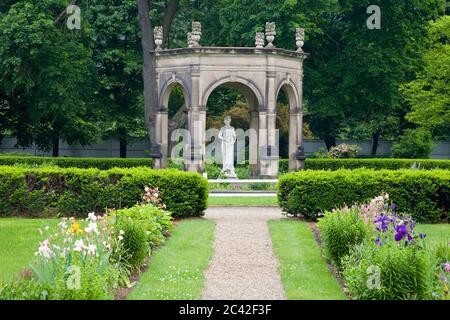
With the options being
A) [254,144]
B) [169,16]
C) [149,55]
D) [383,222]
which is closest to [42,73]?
[149,55]

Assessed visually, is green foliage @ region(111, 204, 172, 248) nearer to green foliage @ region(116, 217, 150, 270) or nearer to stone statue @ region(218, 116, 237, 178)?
green foliage @ region(116, 217, 150, 270)

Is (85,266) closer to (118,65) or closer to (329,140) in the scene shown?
(118,65)

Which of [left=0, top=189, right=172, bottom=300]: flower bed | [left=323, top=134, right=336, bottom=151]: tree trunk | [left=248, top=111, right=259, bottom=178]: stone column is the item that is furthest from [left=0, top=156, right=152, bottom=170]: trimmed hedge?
[left=0, top=189, right=172, bottom=300]: flower bed

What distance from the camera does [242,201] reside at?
2377 cm

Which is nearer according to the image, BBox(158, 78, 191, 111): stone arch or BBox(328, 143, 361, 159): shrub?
BBox(158, 78, 191, 111): stone arch

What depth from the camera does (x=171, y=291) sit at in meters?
11.2

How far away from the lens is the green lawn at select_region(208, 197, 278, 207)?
23094mm

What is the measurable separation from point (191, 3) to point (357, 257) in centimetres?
3263

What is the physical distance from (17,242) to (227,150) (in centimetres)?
1518

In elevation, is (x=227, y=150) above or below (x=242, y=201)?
above

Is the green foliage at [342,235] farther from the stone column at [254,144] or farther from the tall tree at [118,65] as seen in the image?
the tall tree at [118,65]

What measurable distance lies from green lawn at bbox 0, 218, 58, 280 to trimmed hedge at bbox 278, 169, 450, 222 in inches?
223

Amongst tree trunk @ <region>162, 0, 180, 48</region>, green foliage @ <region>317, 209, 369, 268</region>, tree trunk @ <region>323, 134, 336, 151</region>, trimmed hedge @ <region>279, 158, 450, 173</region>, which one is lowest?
green foliage @ <region>317, 209, 369, 268</region>

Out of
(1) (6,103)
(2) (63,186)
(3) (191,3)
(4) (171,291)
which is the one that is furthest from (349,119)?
(4) (171,291)
